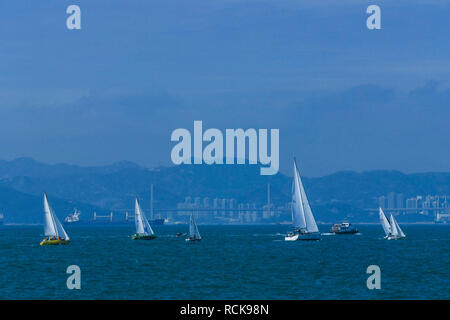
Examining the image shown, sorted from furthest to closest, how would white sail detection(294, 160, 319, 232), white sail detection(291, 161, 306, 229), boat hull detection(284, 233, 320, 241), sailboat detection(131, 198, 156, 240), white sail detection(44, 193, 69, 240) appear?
sailboat detection(131, 198, 156, 240) < boat hull detection(284, 233, 320, 241) < white sail detection(44, 193, 69, 240) < white sail detection(294, 160, 319, 232) < white sail detection(291, 161, 306, 229)

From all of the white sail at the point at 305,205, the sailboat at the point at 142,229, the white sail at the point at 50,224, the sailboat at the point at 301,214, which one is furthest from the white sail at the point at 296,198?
the sailboat at the point at 142,229

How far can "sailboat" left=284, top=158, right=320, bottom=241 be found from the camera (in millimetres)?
138500

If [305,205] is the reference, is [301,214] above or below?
below

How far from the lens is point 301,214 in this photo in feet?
458

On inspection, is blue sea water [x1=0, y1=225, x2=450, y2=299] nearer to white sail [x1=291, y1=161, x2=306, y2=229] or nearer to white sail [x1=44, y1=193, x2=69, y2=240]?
white sail [x1=291, y1=161, x2=306, y2=229]

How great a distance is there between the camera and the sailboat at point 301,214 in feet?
454

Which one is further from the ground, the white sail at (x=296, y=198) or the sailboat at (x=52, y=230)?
the white sail at (x=296, y=198)

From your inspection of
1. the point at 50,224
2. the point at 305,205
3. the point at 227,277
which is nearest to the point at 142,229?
the point at 50,224

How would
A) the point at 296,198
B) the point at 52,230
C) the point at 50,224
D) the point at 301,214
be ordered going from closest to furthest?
1. the point at 296,198
2. the point at 301,214
3. the point at 50,224
4. the point at 52,230

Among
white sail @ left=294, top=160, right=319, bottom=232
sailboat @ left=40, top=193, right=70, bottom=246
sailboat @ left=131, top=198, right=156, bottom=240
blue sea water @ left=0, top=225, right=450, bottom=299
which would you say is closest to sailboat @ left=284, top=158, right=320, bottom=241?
white sail @ left=294, top=160, right=319, bottom=232

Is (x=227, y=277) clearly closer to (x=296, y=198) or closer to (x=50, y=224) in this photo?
(x=296, y=198)

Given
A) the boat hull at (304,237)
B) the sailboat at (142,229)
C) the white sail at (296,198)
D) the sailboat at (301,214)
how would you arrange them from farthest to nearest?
the sailboat at (142,229) → the boat hull at (304,237) → the sailboat at (301,214) → the white sail at (296,198)

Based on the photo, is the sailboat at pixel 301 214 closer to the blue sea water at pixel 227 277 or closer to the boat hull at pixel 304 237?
the boat hull at pixel 304 237
